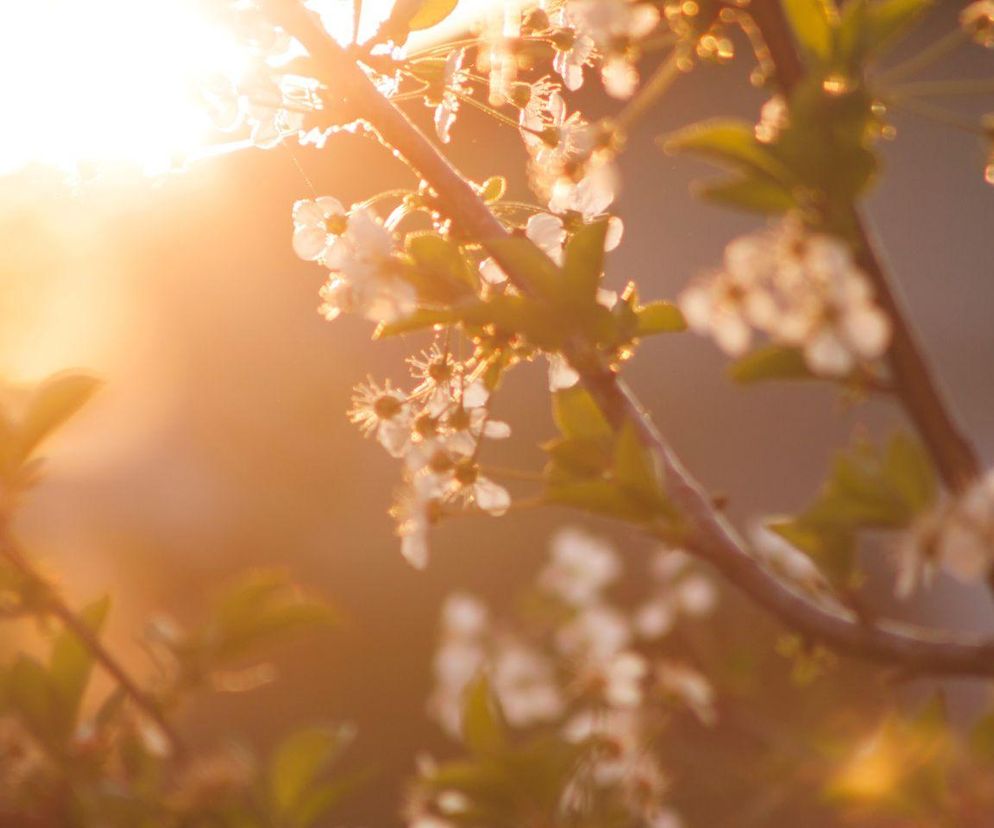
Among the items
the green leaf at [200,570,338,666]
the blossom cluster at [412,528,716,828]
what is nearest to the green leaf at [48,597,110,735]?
the green leaf at [200,570,338,666]

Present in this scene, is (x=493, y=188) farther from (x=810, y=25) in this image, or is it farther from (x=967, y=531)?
(x=967, y=531)

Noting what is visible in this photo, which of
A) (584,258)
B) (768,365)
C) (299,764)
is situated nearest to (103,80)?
(584,258)

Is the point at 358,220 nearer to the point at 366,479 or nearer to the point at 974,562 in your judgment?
the point at 974,562

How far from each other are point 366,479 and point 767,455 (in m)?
1.33

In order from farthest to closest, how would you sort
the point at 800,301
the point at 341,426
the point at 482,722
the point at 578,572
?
the point at 341,426, the point at 578,572, the point at 482,722, the point at 800,301

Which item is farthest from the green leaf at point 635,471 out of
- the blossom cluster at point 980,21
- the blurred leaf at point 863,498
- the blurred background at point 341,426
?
the blurred background at point 341,426

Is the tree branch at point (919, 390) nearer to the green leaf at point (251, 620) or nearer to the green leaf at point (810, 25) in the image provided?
the green leaf at point (810, 25)

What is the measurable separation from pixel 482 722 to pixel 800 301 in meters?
0.67

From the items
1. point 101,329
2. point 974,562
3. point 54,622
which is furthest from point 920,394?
point 101,329

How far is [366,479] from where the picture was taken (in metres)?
3.54

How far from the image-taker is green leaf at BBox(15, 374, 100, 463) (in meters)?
1.12

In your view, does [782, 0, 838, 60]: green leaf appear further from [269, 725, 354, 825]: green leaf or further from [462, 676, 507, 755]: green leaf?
[269, 725, 354, 825]: green leaf

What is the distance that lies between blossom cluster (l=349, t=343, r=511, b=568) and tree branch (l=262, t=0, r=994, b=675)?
0.11 meters

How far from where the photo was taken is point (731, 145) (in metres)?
0.54
